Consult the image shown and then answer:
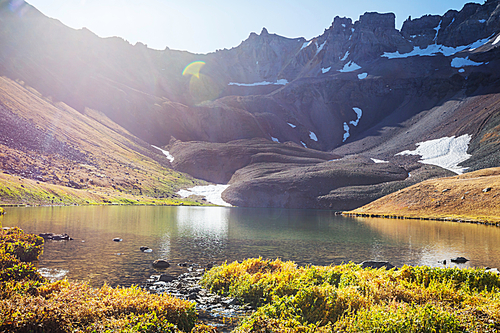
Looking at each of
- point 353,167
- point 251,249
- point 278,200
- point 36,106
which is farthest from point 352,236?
point 36,106

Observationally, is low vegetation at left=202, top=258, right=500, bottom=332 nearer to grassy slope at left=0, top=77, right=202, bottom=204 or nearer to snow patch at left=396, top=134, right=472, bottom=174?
grassy slope at left=0, top=77, right=202, bottom=204

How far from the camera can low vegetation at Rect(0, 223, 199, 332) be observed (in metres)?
11.3

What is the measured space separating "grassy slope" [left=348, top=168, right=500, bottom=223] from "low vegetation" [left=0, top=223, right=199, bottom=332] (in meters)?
83.1

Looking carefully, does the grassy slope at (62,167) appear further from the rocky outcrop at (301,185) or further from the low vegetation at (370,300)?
the low vegetation at (370,300)

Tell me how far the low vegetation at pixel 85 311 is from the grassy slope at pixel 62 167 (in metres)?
99.9

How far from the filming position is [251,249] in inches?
1622

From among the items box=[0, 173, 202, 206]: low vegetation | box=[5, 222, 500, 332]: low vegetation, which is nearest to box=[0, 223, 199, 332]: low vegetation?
box=[5, 222, 500, 332]: low vegetation

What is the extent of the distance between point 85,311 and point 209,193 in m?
174

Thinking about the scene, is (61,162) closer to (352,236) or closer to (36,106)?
(36,106)

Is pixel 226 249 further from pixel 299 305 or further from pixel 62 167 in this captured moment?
pixel 62 167

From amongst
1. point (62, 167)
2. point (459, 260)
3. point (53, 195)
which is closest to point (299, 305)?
point (459, 260)

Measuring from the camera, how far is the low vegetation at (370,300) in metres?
11.9

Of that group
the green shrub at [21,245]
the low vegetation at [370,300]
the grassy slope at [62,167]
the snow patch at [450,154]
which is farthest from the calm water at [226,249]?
the snow patch at [450,154]

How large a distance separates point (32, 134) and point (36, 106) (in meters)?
43.8
